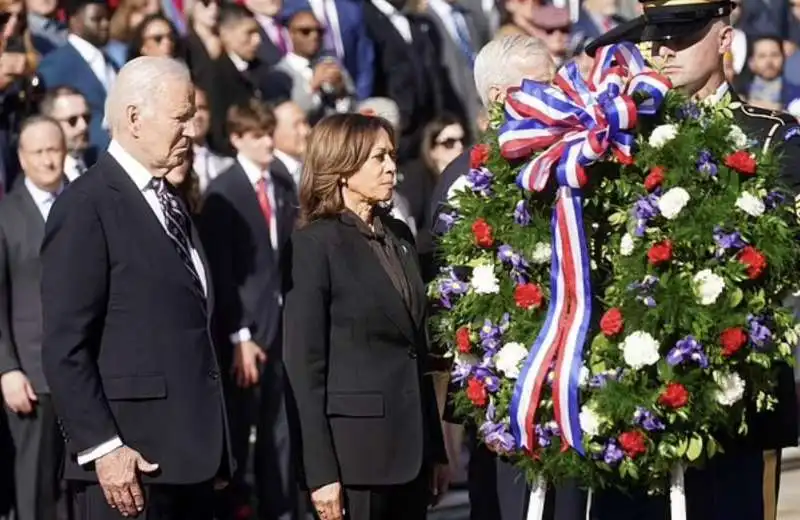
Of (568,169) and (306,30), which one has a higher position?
(306,30)

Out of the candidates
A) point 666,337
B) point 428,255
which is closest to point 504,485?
point 428,255

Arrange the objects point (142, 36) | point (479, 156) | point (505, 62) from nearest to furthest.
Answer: point (479, 156) < point (505, 62) < point (142, 36)

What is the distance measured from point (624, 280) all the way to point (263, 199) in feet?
14.6

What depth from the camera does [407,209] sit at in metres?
11.1

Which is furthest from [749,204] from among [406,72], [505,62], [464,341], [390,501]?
[406,72]

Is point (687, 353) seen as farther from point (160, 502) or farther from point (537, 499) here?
point (160, 502)

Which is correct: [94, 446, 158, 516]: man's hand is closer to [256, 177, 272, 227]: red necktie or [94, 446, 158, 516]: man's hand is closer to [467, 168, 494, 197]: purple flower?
[467, 168, 494, 197]: purple flower

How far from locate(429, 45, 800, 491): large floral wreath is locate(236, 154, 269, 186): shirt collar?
4059 mm

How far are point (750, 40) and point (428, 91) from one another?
116 inches

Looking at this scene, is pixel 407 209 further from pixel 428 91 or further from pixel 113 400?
pixel 113 400

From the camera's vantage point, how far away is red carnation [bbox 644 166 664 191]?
20.1ft

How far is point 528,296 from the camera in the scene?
6.35 meters

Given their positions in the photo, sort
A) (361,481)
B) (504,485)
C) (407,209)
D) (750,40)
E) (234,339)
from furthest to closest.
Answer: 1. (750,40)
2. (407,209)
3. (234,339)
4. (504,485)
5. (361,481)

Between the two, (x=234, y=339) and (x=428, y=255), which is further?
(x=234, y=339)
